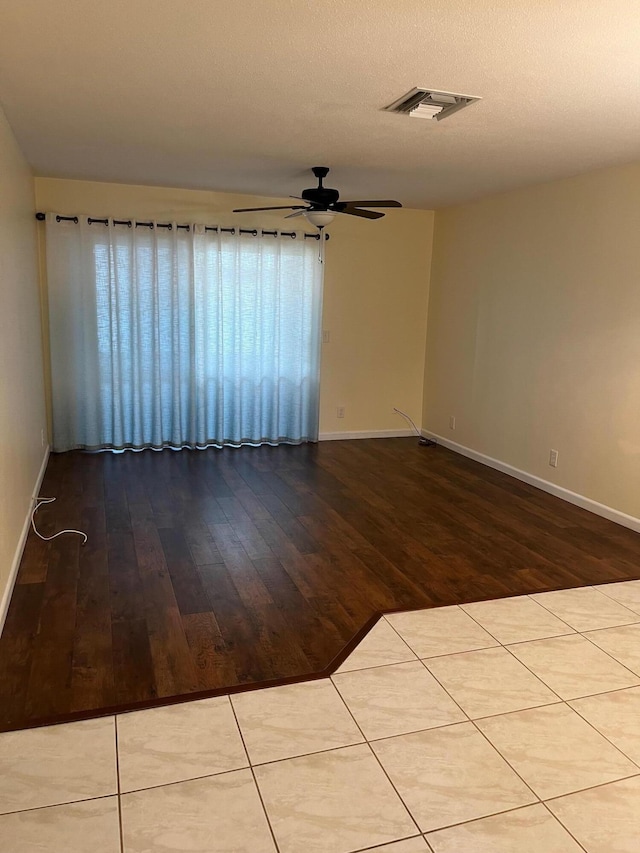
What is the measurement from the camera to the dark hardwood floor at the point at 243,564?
2.46 metres

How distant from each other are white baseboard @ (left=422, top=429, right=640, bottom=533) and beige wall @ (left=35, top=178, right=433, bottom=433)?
2.57 feet

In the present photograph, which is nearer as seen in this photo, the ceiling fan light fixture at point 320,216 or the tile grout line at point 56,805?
the tile grout line at point 56,805

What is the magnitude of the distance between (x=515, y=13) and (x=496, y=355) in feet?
11.9

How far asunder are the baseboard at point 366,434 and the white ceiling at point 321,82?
2808 millimetres

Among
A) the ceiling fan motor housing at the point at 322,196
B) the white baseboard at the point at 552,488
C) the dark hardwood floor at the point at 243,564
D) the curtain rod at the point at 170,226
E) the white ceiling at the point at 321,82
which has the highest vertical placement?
the white ceiling at the point at 321,82

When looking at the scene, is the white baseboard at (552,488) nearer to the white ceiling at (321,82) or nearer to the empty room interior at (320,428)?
the empty room interior at (320,428)

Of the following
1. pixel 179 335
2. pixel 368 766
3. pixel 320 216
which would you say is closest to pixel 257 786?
pixel 368 766

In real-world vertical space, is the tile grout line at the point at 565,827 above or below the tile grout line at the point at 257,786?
below

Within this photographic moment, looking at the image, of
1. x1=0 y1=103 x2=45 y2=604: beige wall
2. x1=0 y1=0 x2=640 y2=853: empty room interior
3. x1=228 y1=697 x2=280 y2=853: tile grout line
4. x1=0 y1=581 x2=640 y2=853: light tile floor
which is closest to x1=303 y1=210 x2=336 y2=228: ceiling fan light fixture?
x1=0 y1=0 x2=640 y2=853: empty room interior

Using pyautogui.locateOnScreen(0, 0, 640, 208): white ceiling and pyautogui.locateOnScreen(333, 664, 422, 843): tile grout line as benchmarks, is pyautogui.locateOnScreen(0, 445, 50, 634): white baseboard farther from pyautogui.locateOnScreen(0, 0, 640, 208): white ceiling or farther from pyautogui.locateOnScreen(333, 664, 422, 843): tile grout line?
pyautogui.locateOnScreen(0, 0, 640, 208): white ceiling

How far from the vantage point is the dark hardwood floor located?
246 centimetres

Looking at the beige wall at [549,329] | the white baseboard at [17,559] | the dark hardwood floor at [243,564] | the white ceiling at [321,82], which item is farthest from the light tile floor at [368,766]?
the white ceiling at [321,82]

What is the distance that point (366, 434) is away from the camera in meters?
6.61

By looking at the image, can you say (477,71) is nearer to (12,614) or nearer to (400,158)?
(400,158)
